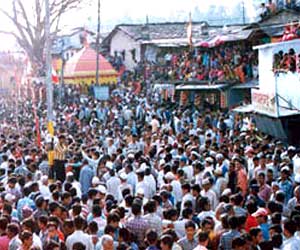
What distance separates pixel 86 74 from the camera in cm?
3319

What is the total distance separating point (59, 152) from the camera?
51.3 ft

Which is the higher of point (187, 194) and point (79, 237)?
point (187, 194)

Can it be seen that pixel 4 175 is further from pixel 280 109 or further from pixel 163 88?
pixel 163 88

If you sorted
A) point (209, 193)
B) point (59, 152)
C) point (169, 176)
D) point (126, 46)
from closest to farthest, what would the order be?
point (209, 193)
point (169, 176)
point (59, 152)
point (126, 46)

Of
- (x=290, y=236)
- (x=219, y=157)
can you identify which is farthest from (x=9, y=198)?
(x=290, y=236)

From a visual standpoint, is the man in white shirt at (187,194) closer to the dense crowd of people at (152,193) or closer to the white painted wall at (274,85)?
the dense crowd of people at (152,193)

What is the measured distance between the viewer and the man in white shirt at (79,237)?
28.9 ft

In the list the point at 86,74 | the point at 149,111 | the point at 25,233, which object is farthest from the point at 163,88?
the point at 25,233

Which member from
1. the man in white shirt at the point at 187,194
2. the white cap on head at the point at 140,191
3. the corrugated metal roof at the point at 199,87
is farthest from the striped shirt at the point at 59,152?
the corrugated metal roof at the point at 199,87

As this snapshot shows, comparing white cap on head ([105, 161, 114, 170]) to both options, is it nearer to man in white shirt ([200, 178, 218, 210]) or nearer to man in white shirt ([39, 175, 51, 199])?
man in white shirt ([39, 175, 51, 199])

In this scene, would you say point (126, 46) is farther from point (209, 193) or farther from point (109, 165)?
point (209, 193)

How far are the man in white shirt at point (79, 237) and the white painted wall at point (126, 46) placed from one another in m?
35.2

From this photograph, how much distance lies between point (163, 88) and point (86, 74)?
12.8 feet

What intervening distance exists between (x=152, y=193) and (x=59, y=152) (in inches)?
151
